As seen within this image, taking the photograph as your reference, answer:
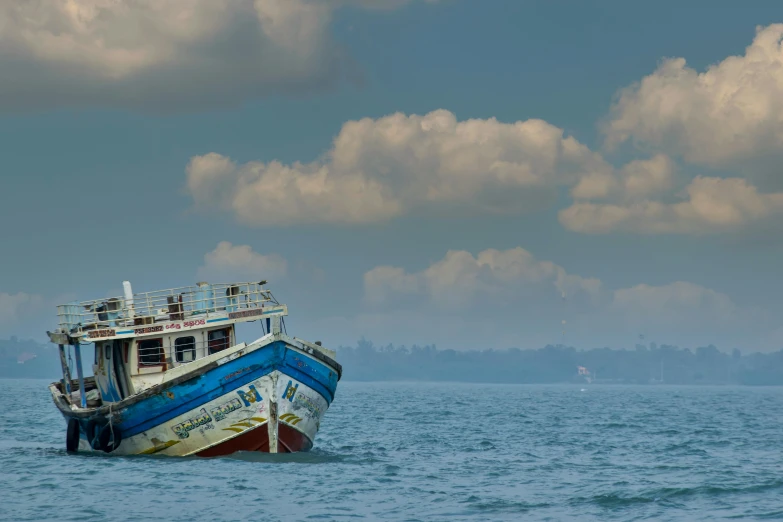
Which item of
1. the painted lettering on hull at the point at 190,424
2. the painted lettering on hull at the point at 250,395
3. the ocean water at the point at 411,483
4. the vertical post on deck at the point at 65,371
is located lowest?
the ocean water at the point at 411,483

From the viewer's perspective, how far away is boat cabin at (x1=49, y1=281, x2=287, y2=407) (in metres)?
35.3

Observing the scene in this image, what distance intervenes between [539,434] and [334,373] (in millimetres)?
21668

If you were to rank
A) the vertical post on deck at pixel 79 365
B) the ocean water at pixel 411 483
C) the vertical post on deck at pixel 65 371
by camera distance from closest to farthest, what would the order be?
the ocean water at pixel 411 483, the vertical post on deck at pixel 79 365, the vertical post on deck at pixel 65 371

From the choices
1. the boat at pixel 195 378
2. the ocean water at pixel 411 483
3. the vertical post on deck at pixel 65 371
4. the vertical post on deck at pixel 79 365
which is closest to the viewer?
the ocean water at pixel 411 483

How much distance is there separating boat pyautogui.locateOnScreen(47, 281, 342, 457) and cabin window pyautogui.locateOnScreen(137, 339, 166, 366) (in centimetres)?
4

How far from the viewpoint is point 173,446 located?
33625mm

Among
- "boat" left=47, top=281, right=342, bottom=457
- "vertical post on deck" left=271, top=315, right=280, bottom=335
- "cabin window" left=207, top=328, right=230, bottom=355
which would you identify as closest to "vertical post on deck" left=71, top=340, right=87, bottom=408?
"boat" left=47, top=281, right=342, bottom=457

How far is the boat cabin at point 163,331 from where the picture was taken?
35344mm

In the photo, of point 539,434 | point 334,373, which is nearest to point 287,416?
point 334,373

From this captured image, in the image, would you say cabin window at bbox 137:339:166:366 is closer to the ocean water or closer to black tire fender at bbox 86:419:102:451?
black tire fender at bbox 86:419:102:451

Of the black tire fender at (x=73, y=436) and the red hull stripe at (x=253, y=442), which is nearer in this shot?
the red hull stripe at (x=253, y=442)

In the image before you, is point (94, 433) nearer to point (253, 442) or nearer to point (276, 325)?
point (253, 442)

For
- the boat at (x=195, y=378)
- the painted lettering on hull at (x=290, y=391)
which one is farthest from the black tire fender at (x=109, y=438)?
the painted lettering on hull at (x=290, y=391)

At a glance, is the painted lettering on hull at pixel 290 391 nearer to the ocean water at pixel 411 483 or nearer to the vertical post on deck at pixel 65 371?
the ocean water at pixel 411 483
